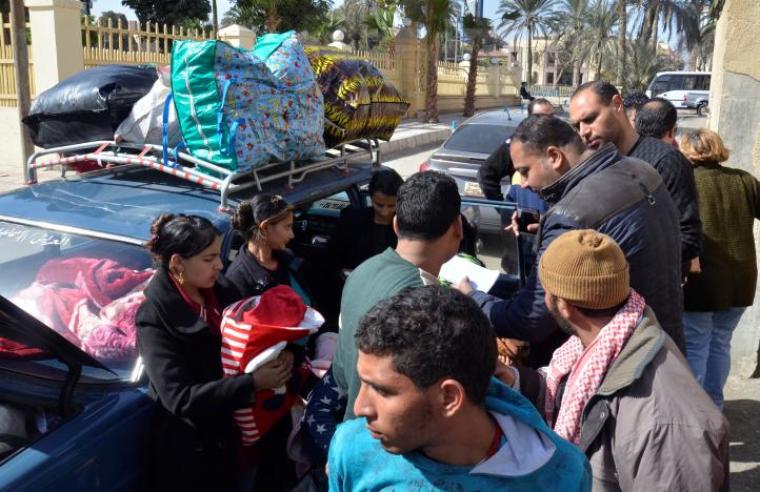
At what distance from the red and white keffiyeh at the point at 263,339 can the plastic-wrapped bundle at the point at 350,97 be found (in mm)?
1849

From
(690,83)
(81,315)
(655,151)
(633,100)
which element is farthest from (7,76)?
(690,83)

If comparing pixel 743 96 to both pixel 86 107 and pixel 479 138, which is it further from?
pixel 479 138

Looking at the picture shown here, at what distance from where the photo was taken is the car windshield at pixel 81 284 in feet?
8.44

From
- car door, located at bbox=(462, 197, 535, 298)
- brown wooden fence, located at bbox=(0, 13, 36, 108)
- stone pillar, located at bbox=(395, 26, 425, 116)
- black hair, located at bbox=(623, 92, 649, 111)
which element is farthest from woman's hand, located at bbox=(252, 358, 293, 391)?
stone pillar, located at bbox=(395, 26, 425, 116)

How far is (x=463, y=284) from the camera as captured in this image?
2.68m

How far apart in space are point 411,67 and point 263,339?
21878 mm

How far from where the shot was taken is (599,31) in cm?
4969

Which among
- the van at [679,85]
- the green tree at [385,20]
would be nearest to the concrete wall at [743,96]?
the green tree at [385,20]

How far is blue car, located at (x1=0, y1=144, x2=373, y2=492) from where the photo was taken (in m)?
2.07

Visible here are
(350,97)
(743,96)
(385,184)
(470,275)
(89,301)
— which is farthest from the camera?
(743,96)

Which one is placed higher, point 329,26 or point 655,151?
point 329,26

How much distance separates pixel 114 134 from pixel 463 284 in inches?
85.2

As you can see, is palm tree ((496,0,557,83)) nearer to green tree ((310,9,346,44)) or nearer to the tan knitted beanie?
green tree ((310,9,346,44))

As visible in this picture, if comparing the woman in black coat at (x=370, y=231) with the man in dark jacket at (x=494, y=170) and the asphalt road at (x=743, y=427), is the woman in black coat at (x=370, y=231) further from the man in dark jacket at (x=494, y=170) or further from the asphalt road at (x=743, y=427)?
the asphalt road at (x=743, y=427)
